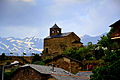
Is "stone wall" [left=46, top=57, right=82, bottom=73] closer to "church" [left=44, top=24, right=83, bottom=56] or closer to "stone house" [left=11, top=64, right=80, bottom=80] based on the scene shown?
"stone house" [left=11, top=64, right=80, bottom=80]

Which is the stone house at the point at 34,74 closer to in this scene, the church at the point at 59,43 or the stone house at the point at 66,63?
the stone house at the point at 66,63

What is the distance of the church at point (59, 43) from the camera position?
243 feet

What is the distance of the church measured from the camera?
74.1 m

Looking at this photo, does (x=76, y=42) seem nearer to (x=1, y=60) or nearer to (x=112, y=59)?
(x=1, y=60)

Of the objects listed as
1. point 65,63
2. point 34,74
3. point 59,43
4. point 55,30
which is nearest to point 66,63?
point 65,63

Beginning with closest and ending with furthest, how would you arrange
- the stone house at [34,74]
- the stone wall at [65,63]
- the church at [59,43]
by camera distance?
1. the stone house at [34,74]
2. the stone wall at [65,63]
3. the church at [59,43]

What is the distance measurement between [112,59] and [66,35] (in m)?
49.4

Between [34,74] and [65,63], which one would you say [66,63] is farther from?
[34,74]

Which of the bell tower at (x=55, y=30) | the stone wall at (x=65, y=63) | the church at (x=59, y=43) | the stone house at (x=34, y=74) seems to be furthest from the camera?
the bell tower at (x=55, y=30)

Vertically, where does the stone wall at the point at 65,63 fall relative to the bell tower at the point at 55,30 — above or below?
below

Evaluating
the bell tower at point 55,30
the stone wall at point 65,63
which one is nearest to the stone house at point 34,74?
the stone wall at point 65,63

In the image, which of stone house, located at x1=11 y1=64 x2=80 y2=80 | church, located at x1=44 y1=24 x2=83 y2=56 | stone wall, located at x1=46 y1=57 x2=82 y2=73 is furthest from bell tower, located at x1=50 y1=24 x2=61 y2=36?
stone house, located at x1=11 y1=64 x2=80 y2=80

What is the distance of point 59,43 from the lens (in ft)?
246

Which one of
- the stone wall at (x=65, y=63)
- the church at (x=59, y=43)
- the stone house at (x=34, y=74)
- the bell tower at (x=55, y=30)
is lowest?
the stone house at (x=34, y=74)
